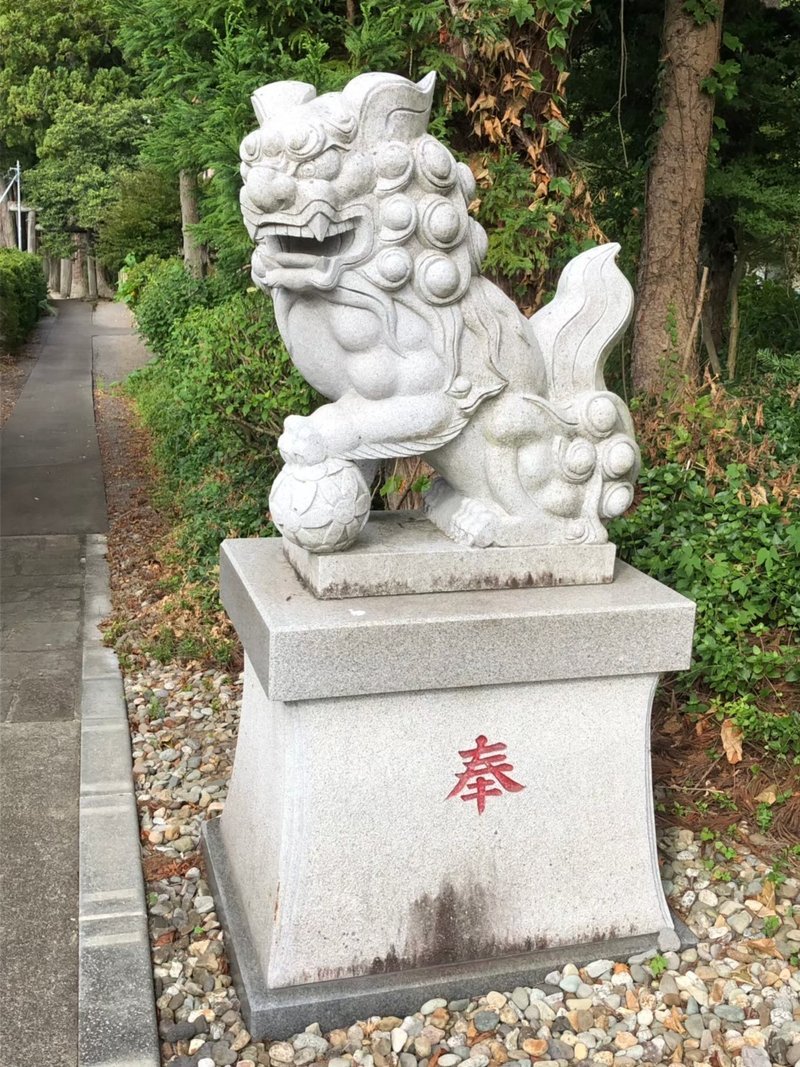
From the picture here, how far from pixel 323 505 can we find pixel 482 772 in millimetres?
866

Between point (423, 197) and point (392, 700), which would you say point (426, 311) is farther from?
point (392, 700)

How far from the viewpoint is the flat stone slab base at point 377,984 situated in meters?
2.72

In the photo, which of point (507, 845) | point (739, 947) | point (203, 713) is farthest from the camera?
point (203, 713)

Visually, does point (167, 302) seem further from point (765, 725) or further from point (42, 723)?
point (765, 725)

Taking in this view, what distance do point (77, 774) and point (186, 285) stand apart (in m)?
8.13

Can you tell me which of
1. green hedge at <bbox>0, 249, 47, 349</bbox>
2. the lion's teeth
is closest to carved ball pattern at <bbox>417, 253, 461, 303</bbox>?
the lion's teeth

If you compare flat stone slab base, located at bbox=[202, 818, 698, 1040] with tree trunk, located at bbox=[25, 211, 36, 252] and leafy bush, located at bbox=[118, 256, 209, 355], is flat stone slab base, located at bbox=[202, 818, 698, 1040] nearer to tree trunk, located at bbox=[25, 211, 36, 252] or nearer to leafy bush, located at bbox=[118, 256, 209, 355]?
leafy bush, located at bbox=[118, 256, 209, 355]

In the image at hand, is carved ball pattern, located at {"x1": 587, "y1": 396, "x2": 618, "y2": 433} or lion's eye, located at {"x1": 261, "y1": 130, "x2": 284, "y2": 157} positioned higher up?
lion's eye, located at {"x1": 261, "y1": 130, "x2": 284, "y2": 157}

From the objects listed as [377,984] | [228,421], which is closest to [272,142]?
[377,984]

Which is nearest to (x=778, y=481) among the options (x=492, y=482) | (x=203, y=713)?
(x=492, y=482)

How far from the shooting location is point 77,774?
4059 mm

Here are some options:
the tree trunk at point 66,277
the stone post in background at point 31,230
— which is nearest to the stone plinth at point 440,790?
the stone post in background at point 31,230

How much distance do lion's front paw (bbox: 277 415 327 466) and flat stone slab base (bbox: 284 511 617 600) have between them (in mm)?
270

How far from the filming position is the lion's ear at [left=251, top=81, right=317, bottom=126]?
2586 mm
